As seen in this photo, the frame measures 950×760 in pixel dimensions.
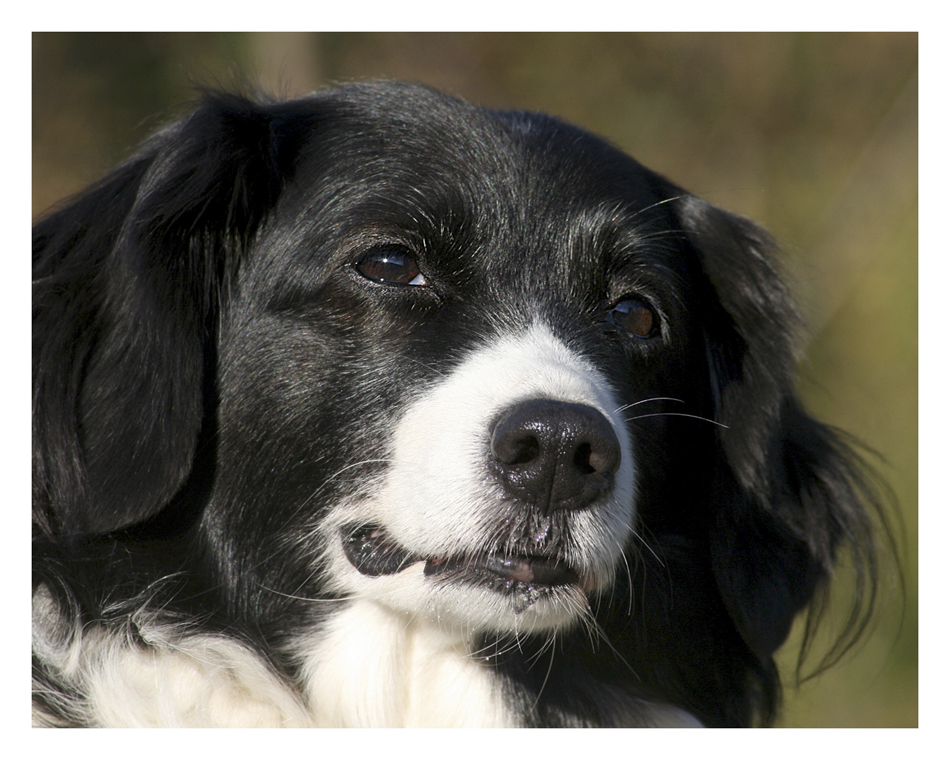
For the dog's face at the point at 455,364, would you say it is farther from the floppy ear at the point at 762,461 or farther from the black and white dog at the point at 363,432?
the floppy ear at the point at 762,461

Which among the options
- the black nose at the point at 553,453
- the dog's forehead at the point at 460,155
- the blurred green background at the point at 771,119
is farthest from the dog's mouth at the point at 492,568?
the blurred green background at the point at 771,119

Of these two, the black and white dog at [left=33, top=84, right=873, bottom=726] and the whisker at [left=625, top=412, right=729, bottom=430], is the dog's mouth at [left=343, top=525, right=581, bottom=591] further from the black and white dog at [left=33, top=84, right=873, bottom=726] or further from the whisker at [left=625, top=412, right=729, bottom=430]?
the whisker at [left=625, top=412, right=729, bottom=430]

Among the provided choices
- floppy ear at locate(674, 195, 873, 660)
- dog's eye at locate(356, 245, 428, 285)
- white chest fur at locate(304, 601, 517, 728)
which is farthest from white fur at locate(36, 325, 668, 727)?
floppy ear at locate(674, 195, 873, 660)

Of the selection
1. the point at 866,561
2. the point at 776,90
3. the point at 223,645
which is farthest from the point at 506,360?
the point at 776,90

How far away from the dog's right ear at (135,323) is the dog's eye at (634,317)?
954 mm

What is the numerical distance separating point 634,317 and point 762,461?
61 centimetres

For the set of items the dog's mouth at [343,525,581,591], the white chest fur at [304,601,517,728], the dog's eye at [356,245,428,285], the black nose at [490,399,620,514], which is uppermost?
the dog's eye at [356,245,428,285]

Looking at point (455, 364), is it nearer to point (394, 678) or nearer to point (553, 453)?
point (553, 453)

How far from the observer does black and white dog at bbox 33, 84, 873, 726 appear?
2.07 meters

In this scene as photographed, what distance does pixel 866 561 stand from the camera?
2.94 m

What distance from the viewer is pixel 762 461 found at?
273 cm

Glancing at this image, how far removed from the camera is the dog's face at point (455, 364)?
2018 millimetres

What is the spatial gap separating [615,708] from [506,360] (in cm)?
106

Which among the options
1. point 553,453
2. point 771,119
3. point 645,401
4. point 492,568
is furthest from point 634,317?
point 771,119
